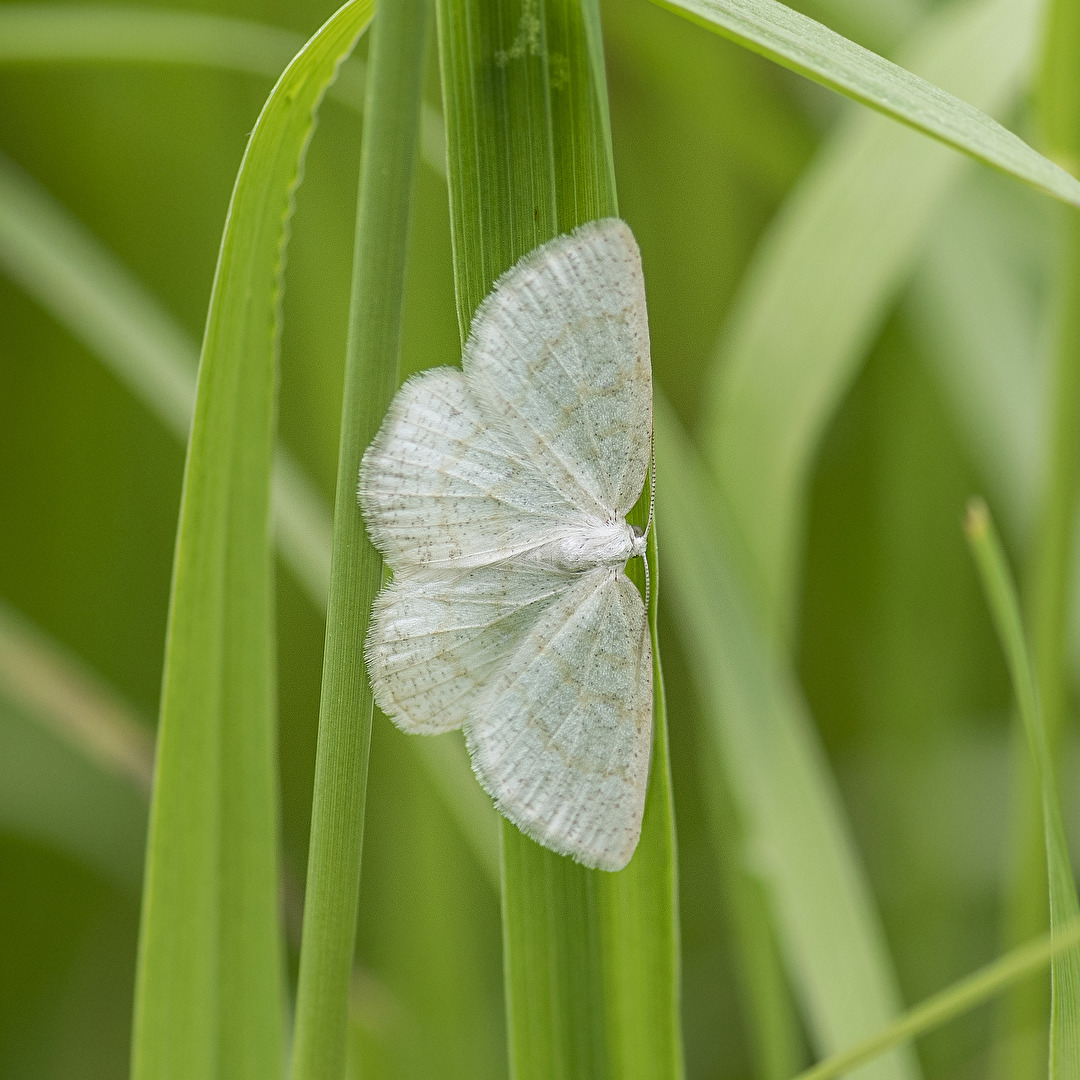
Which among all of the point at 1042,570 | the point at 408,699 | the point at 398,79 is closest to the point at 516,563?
the point at 408,699

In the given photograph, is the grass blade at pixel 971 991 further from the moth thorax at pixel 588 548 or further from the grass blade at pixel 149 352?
the grass blade at pixel 149 352

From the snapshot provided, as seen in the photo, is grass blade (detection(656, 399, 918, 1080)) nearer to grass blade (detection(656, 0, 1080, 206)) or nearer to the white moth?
the white moth

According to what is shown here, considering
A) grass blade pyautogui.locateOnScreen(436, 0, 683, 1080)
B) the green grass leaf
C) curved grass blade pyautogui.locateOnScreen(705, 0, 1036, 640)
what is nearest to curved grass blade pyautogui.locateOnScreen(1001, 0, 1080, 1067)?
curved grass blade pyautogui.locateOnScreen(705, 0, 1036, 640)

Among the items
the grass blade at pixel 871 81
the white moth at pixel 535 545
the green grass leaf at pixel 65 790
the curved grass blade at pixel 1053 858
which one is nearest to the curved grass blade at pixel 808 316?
the white moth at pixel 535 545

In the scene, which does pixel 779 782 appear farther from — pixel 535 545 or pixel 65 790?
pixel 65 790

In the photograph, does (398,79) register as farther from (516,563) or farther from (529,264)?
(516,563)

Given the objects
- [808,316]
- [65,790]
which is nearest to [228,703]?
[808,316]
